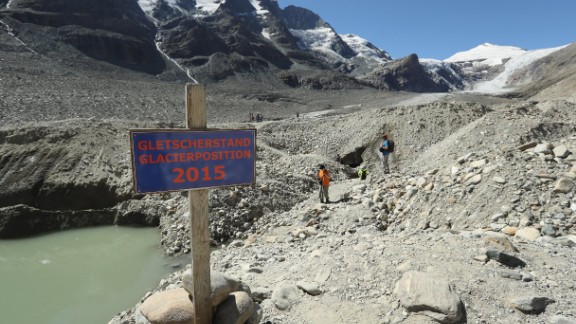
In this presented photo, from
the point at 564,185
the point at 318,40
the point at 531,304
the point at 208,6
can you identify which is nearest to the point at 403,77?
the point at 318,40

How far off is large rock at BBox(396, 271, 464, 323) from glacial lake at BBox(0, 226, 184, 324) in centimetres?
612

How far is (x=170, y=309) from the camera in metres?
4.21

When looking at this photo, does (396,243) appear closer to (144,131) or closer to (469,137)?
(144,131)

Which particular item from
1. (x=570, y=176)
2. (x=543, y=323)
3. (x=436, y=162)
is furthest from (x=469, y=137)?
(x=543, y=323)

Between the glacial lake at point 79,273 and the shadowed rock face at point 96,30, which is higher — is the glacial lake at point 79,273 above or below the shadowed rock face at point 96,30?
below

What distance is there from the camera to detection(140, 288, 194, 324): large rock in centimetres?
415

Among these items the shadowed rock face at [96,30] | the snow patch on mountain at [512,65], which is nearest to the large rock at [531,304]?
the shadowed rock face at [96,30]

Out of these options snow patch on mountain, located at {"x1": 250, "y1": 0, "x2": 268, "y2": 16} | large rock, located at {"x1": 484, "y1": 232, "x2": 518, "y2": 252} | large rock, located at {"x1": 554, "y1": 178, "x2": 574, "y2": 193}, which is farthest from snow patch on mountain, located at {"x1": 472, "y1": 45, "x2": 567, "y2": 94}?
large rock, located at {"x1": 484, "y1": 232, "x2": 518, "y2": 252}

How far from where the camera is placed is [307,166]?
56.1 feet

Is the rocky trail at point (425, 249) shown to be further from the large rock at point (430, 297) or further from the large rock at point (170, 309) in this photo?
the large rock at point (170, 309)

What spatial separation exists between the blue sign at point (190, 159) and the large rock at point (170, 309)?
1.51m

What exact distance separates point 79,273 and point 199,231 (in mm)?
8067

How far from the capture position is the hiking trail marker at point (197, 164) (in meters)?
3.43

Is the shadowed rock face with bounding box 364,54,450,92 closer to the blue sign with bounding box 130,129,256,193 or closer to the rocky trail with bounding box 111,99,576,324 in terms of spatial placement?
the rocky trail with bounding box 111,99,576,324
